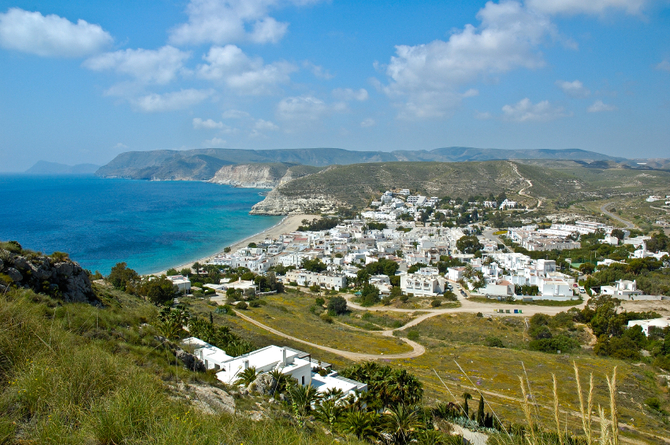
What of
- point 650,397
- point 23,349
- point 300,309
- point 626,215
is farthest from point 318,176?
point 23,349

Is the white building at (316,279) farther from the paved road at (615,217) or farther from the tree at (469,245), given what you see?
the paved road at (615,217)

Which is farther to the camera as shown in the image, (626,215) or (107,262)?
(626,215)

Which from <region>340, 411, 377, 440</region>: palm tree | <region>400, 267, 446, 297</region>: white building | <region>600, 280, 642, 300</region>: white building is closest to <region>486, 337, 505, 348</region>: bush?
<region>400, 267, 446, 297</region>: white building

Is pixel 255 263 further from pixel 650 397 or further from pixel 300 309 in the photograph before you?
pixel 650 397

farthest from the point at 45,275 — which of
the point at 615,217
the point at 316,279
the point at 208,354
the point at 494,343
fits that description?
the point at 615,217

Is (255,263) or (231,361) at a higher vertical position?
(231,361)

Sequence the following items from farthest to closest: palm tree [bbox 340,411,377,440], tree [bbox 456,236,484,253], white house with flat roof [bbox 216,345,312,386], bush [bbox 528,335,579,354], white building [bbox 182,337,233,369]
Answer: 1. tree [bbox 456,236,484,253]
2. bush [bbox 528,335,579,354]
3. white building [bbox 182,337,233,369]
4. white house with flat roof [bbox 216,345,312,386]
5. palm tree [bbox 340,411,377,440]

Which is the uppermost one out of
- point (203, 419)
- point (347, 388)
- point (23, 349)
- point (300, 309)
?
point (23, 349)

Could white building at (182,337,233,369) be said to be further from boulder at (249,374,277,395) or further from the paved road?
the paved road
